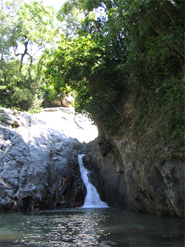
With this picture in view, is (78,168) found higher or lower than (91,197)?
higher

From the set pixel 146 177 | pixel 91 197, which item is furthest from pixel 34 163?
pixel 146 177

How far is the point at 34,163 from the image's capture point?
18750 mm

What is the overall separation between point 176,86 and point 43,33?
81.8 feet

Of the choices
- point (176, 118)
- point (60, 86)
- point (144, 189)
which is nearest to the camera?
point (176, 118)

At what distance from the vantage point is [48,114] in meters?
30.2

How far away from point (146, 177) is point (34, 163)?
975 centimetres

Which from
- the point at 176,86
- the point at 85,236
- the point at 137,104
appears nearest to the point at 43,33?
A: the point at 137,104

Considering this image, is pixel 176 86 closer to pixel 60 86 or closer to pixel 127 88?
pixel 127 88

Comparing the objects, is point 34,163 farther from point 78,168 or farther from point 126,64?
point 126,64

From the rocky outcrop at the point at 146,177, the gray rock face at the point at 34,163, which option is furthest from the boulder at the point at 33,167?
the rocky outcrop at the point at 146,177

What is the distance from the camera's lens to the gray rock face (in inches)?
658

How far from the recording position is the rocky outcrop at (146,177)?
34.4 ft

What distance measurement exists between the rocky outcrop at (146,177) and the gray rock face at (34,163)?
2950 mm

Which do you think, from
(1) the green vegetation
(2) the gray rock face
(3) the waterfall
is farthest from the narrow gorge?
(1) the green vegetation
